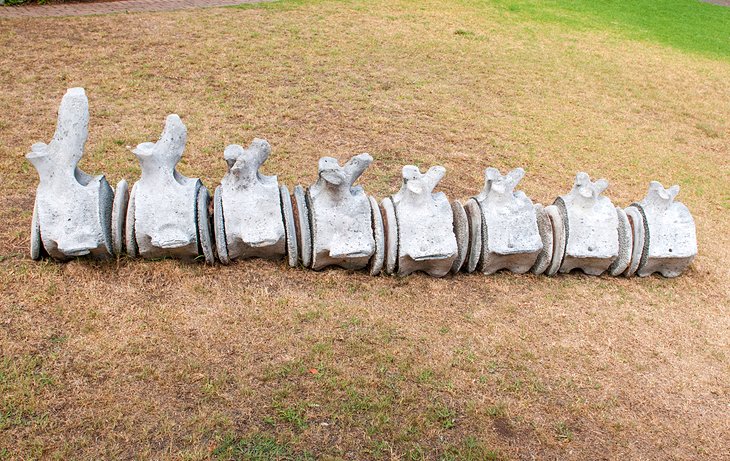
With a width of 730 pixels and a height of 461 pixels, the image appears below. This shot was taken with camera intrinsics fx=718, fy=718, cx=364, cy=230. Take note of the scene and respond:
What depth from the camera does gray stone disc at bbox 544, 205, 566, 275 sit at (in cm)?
374

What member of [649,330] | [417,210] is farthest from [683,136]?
[417,210]

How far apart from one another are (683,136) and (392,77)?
2.79 meters

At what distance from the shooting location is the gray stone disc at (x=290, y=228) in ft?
11.5

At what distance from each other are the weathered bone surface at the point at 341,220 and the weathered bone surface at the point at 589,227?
1.05 metres

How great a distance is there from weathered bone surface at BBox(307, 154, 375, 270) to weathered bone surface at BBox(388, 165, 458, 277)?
6.5 inches

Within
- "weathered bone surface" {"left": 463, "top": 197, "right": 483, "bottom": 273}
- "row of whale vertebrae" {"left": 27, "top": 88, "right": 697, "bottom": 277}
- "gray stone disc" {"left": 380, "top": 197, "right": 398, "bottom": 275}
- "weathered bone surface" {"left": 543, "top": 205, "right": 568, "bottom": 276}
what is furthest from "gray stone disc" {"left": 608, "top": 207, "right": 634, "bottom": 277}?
"gray stone disc" {"left": 380, "top": 197, "right": 398, "bottom": 275}

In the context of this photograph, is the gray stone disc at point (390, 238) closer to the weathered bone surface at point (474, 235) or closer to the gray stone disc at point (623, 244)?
the weathered bone surface at point (474, 235)

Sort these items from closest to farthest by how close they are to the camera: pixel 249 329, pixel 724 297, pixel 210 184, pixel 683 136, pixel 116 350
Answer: pixel 116 350, pixel 249 329, pixel 724 297, pixel 210 184, pixel 683 136

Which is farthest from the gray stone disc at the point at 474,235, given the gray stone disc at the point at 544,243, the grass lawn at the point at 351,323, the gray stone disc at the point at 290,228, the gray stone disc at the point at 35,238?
the gray stone disc at the point at 35,238

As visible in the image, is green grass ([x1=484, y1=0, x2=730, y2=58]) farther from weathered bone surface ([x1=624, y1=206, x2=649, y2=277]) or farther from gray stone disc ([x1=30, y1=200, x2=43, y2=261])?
gray stone disc ([x1=30, y1=200, x2=43, y2=261])

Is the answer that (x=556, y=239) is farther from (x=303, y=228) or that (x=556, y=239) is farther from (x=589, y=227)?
(x=303, y=228)

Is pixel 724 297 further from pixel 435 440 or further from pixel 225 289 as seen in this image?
pixel 225 289

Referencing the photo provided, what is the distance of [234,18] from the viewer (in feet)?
29.1

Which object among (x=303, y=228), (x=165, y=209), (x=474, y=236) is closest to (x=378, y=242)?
(x=303, y=228)
